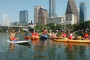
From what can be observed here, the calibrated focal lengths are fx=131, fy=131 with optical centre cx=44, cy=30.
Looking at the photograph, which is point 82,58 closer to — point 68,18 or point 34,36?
point 34,36

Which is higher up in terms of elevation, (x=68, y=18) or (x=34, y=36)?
(x=68, y=18)

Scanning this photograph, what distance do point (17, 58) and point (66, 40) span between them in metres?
14.0

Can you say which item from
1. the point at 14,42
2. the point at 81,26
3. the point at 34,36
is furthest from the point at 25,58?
the point at 81,26

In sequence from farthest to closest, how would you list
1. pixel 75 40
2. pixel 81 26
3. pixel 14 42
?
pixel 81 26 < pixel 75 40 < pixel 14 42

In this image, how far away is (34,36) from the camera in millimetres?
31297

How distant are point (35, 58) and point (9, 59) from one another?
231cm

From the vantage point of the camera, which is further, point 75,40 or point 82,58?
point 75,40

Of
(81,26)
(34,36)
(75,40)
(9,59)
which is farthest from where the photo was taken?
(81,26)

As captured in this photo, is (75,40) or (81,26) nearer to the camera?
(75,40)

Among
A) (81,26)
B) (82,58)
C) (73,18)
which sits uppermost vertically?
(73,18)

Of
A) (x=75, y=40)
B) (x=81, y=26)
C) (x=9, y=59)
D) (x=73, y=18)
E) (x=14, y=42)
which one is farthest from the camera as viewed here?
(x=73, y=18)

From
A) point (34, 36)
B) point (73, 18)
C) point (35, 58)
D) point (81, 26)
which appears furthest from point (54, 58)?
point (73, 18)

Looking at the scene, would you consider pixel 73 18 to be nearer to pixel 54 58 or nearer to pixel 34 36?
pixel 34 36

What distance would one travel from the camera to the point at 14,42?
68.9 feet
